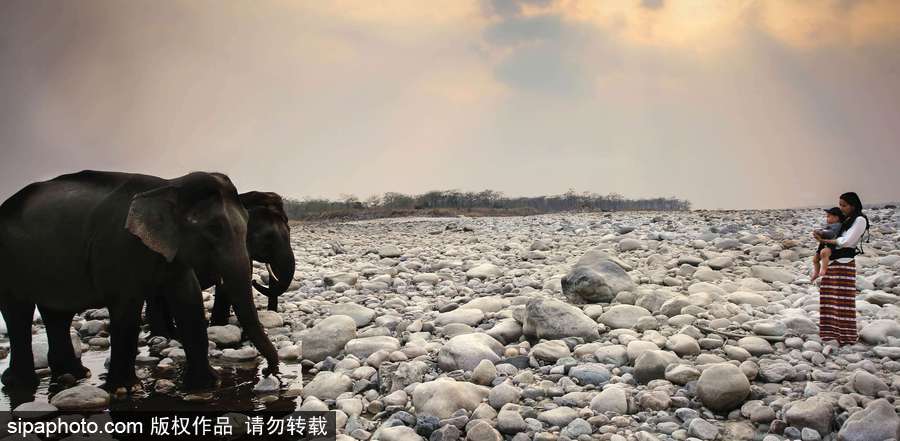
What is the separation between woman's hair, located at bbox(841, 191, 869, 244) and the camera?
198 inches

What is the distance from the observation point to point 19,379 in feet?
16.0

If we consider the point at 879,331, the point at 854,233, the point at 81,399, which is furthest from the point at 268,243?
the point at 879,331

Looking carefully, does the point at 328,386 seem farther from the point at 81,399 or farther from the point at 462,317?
the point at 462,317

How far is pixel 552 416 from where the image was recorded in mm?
3588

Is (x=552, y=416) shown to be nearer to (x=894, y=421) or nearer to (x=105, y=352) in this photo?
(x=894, y=421)

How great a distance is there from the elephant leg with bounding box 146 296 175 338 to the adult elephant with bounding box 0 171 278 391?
1.22 meters

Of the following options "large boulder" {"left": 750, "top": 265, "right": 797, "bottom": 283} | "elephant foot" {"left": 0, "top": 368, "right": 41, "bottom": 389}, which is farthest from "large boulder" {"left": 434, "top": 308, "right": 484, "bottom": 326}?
"large boulder" {"left": 750, "top": 265, "right": 797, "bottom": 283}

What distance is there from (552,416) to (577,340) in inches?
61.9

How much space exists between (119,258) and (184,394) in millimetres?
1221

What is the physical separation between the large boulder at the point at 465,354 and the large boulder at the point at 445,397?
64 centimetres

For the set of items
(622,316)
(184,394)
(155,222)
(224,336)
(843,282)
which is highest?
(155,222)

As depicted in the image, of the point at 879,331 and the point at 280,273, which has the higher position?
the point at 280,273

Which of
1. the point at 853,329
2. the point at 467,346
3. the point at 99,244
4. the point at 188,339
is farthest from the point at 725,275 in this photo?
the point at 99,244

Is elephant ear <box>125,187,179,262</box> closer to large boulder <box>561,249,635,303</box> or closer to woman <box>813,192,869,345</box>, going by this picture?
large boulder <box>561,249,635,303</box>
